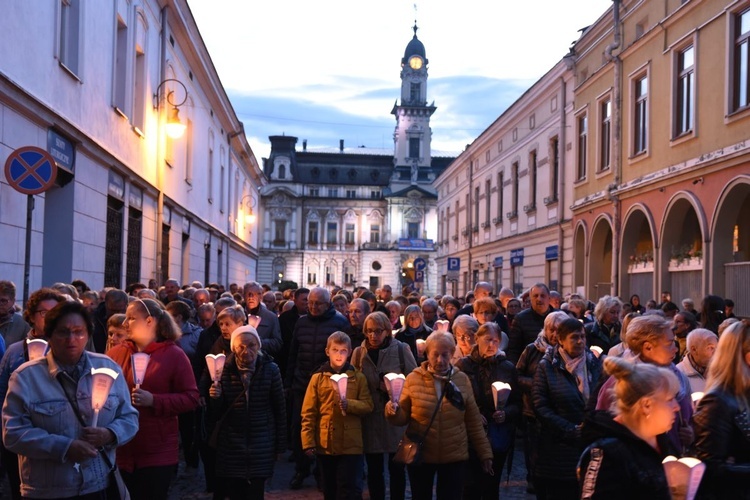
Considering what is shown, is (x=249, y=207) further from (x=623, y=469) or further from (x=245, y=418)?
(x=623, y=469)

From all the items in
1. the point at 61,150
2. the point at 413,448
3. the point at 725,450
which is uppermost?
the point at 61,150

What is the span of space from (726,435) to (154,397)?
11.9 ft

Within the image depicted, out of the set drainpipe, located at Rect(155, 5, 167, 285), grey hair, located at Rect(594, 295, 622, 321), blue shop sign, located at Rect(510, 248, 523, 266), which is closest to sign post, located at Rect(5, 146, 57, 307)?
grey hair, located at Rect(594, 295, 622, 321)

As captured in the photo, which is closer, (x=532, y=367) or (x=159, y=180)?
(x=532, y=367)

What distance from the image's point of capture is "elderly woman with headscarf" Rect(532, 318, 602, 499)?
21.9ft

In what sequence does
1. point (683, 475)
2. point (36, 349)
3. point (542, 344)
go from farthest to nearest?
point (542, 344)
point (36, 349)
point (683, 475)

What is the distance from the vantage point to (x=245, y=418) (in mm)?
7020

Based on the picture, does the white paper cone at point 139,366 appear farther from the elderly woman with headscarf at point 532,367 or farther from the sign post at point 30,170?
the sign post at point 30,170

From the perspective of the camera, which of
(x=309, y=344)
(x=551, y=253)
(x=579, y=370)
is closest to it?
(x=579, y=370)

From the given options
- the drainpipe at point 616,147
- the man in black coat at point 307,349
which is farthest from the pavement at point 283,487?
the drainpipe at point 616,147

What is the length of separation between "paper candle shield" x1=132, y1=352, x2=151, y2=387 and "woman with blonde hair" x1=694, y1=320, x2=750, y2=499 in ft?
11.6

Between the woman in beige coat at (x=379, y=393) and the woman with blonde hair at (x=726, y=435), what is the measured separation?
11.4ft

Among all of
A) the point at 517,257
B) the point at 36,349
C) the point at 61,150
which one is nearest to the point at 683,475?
the point at 36,349

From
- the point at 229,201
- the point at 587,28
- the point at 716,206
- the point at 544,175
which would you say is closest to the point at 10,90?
the point at 716,206
